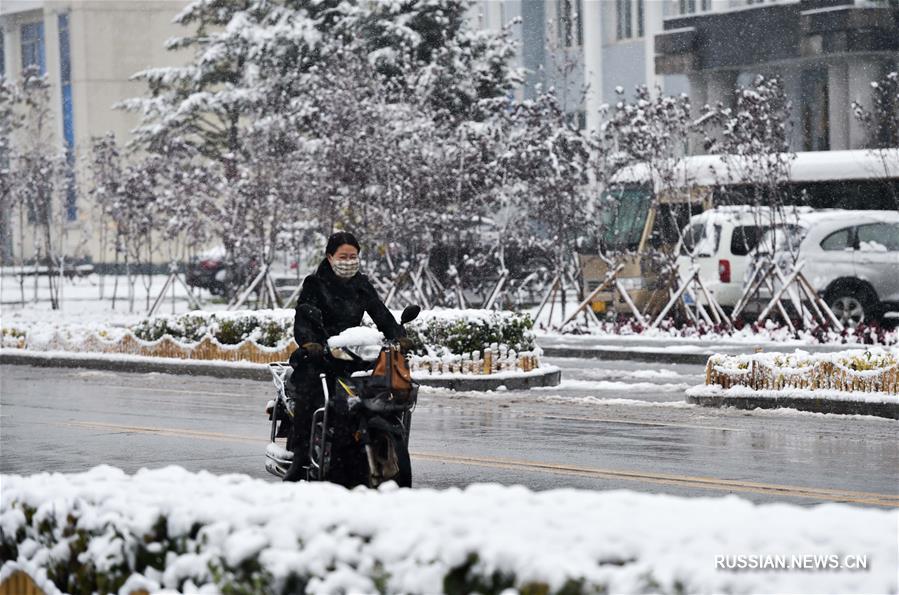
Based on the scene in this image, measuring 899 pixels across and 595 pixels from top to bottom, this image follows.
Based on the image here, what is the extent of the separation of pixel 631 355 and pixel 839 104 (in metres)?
22.5

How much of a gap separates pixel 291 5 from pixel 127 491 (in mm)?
40713

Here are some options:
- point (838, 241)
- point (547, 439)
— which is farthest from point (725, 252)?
point (547, 439)

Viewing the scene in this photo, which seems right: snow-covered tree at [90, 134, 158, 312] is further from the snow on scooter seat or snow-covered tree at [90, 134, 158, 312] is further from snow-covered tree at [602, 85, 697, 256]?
the snow on scooter seat

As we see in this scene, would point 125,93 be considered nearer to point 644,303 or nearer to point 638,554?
point 644,303

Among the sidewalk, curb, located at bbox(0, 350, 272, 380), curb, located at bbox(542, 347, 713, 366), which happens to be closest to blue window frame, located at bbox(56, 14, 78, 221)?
curb, located at bbox(0, 350, 272, 380)

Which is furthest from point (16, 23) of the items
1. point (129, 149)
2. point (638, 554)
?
point (638, 554)

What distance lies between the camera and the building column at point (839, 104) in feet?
142

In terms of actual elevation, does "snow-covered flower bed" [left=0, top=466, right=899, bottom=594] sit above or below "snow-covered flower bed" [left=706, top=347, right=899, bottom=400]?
above

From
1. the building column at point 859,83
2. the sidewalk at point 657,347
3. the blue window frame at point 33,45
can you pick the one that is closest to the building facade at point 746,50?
the building column at point 859,83

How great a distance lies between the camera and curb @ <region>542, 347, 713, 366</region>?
2252 cm

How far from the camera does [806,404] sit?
50.9 ft

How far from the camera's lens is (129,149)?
47875mm

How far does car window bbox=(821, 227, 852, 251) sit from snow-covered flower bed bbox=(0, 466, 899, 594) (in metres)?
22.4

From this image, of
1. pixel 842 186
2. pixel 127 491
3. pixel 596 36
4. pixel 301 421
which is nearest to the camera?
pixel 127 491
